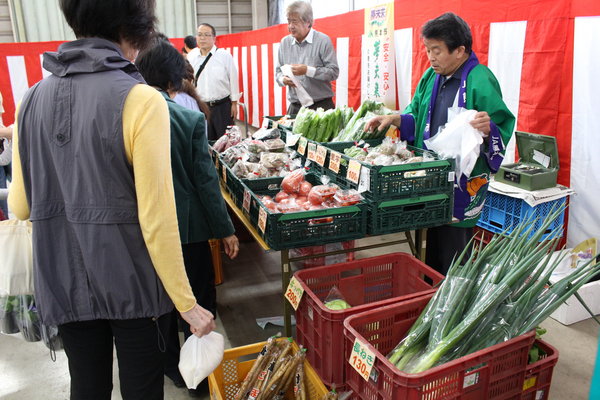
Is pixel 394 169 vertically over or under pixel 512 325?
over

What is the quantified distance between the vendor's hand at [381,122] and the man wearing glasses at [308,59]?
1485mm

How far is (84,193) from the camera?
1.17 meters

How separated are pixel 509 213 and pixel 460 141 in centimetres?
151

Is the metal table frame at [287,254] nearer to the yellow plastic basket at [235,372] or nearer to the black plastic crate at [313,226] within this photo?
the black plastic crate at [313,226]

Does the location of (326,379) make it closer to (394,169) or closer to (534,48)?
(394,169)

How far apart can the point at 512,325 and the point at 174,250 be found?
1.18 m

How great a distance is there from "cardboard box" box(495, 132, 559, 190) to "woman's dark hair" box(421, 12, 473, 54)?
142cm

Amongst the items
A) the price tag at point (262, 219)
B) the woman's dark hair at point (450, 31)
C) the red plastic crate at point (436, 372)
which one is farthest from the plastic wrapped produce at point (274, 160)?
the red plastic crate at point (436, 372)

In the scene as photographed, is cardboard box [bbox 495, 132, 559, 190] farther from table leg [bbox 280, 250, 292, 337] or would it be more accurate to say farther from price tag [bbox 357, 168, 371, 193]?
table leg [bbox 280, 250, 292, 337]

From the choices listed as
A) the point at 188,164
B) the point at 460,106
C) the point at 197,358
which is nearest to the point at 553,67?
the point at 460,106

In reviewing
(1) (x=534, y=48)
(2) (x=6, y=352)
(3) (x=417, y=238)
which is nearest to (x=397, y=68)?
(1) (x=534, y=48)

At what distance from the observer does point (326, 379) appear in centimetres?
203

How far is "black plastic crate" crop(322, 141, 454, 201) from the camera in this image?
7.25 ft

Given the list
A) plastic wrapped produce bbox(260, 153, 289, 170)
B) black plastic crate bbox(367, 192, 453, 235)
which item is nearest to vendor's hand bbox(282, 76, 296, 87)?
plastic wrapped produce bbox(260, 153, 289, 170)
